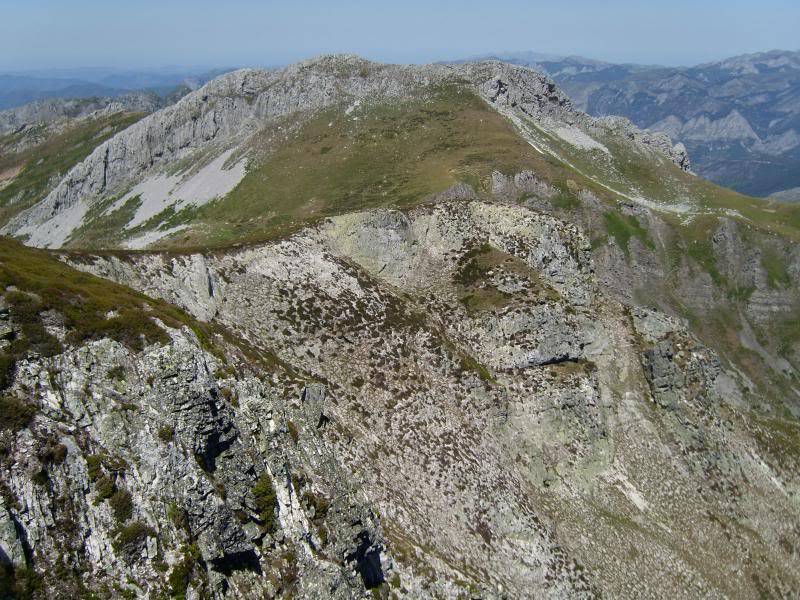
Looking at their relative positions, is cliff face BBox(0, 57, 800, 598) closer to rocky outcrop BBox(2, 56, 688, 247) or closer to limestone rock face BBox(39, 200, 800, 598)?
limestone rock face BBox(39, 200, 800, 598)

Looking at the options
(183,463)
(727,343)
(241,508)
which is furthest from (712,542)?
(727,343)

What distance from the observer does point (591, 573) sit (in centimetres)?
3653

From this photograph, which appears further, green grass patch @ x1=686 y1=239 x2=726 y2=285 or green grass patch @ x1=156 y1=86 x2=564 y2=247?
green grass patch @ x1=686 y1=239 x2=726 y2=285

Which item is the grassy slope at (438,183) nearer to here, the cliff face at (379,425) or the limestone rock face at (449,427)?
the cliff face at (379,425)

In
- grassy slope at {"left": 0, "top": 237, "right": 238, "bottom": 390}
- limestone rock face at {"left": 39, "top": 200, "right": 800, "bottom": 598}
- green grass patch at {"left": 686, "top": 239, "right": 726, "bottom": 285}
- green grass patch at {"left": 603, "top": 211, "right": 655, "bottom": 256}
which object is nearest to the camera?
grassy slope at {"left": 0, "top": 237, "right": 238, "bottom": 390}

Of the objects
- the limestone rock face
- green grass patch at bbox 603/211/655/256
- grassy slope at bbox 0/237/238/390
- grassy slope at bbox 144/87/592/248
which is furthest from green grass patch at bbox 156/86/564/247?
grassy slope at bbox 0/237/238/390

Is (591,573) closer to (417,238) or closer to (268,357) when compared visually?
(268,357)

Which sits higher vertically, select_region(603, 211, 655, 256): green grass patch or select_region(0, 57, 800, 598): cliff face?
select_region(0, 57, 800, 598): cliff face

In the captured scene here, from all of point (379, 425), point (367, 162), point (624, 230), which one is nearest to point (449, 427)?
point (379, 425)

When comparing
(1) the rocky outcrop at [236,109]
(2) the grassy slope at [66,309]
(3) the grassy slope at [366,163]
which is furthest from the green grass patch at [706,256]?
(2) the grassy slope at [66,309]

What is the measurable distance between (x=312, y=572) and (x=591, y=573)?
22.4 metres

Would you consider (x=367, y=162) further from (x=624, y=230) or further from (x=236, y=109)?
(x=236, y=109)

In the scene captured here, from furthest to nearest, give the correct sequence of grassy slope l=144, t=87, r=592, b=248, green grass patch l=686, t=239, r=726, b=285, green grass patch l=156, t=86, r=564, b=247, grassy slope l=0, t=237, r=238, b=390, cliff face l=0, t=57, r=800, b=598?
green grass patch l=686, t=239, r=726, b=285
grassy slope l=144, t=87, r=592, b=248
green grass patch l=156, t=86, r=564, b=247
grassy slope l=0, t=237, r=238, b=390
cliff face l=0, t=57, r=800, b=598

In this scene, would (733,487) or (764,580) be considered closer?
(764,580)
